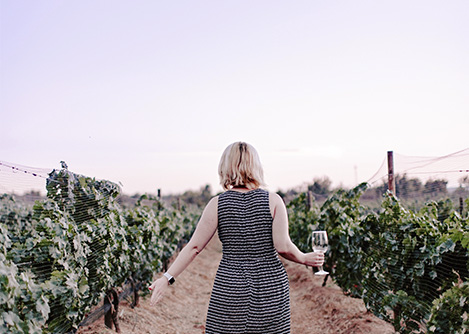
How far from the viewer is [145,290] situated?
7.48 metres

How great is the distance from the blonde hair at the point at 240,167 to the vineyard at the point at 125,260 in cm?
128

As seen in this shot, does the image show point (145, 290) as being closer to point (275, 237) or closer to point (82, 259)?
point (82, 259)

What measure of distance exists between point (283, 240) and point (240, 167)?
0.45 metres

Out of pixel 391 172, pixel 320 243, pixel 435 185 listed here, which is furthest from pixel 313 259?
pixel 435 185

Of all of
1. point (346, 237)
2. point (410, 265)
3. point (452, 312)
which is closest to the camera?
point (452, 312)

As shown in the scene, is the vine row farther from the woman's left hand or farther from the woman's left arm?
the woman's left hand

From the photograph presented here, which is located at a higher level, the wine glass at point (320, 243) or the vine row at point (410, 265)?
the wine glass at point (320, 243)

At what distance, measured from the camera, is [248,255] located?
106 inches

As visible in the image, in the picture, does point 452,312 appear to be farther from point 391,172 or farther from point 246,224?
point 391,172

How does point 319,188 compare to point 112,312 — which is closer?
point 112,312

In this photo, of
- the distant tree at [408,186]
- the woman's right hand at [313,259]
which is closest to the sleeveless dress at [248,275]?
the woman's right hand at [313,259]

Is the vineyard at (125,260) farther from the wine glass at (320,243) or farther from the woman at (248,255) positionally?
the wine glass at (320,243)

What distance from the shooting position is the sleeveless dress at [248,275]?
266 cm

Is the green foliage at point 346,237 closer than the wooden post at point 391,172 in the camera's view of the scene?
No
